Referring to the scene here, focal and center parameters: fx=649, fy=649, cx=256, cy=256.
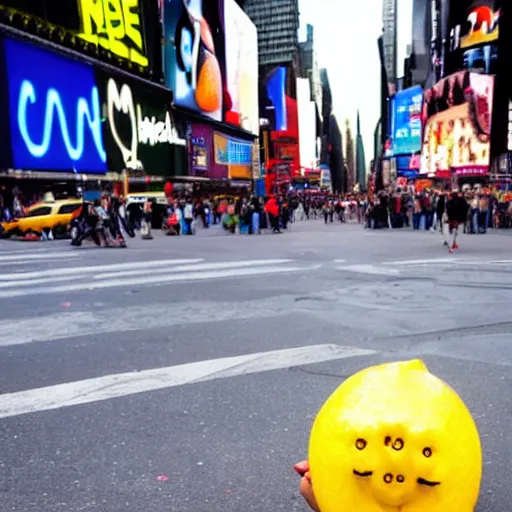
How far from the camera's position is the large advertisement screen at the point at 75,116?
3306 cm

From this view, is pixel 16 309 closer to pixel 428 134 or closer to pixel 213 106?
pixel 213 106

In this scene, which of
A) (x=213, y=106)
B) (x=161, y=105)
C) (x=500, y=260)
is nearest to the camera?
(x=500, y=260)

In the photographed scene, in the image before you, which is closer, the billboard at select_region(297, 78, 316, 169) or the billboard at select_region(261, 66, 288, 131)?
the billboard at select_region(261, 66, 288, 131)

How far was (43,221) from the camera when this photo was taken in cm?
2234

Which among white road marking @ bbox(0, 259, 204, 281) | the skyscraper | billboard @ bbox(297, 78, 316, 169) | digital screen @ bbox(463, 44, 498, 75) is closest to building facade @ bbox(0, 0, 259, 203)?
white road marking @ bbox(0, 259, 204, 281)

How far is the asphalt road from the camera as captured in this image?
3.01 meters

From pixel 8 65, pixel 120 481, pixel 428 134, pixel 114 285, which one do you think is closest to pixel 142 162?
pixel 8 65

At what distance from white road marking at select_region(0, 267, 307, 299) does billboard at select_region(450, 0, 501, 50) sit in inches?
2414

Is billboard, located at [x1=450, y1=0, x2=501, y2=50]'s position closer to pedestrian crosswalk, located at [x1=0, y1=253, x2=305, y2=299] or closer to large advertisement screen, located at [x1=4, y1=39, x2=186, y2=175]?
large advertisement screen, located at [x1=4, y1=39, x2=186, y2=175]

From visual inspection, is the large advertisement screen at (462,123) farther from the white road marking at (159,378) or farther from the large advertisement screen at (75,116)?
the white road marking at (159,378)

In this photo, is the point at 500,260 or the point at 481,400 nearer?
the point at 481,400

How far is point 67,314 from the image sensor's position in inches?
282

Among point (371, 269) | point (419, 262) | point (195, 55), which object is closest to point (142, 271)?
point (371, 269)

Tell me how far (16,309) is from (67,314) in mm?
771
